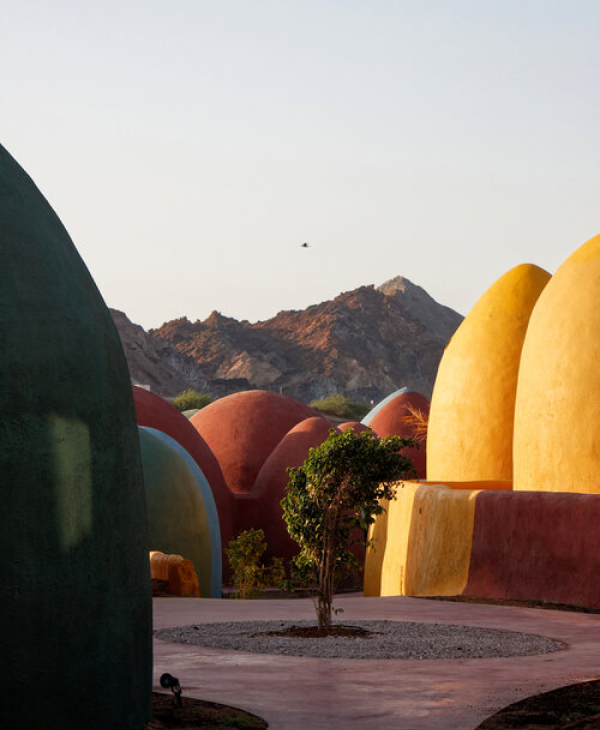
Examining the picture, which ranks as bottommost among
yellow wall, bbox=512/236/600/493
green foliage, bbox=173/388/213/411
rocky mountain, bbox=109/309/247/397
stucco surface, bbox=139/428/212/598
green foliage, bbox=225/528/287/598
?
green foliage, bbox=225/528/287/598

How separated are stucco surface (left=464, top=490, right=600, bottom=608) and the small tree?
4.09 meters

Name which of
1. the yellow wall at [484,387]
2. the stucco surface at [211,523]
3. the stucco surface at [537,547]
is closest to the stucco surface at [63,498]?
the stucco surface at [537,547]

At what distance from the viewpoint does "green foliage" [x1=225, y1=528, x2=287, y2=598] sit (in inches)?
909

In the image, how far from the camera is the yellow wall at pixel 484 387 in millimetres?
21469

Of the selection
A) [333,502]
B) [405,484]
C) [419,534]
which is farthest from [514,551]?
[333,502]

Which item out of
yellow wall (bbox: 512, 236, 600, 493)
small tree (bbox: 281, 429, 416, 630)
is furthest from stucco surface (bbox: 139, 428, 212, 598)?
small tree (bbox: 281, 429, 416, 630)

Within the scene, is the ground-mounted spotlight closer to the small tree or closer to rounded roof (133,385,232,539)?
the small tree

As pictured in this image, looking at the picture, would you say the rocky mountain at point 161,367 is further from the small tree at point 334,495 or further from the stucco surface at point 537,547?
the small tree at point 334,495

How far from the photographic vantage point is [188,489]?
2197cm

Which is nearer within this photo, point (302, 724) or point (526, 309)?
point (302, 724)

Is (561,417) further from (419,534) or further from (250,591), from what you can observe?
(250,591)

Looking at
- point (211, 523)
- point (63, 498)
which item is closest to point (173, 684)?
point (63, 498)

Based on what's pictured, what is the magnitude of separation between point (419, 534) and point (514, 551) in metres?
2.11

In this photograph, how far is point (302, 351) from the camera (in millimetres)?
127750
